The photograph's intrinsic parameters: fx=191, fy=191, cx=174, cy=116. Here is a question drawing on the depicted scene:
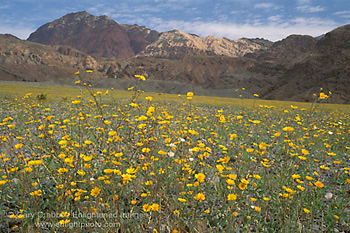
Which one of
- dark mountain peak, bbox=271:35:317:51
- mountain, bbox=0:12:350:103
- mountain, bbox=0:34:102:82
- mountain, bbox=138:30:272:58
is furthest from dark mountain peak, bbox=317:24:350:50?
mountain, bbox=0:34:102:82

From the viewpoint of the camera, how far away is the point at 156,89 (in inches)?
3775

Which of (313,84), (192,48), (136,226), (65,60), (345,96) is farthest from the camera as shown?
(192,48)

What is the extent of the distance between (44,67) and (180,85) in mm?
80582

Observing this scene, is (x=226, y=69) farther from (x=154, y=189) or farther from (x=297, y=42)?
(x=154, y=189)

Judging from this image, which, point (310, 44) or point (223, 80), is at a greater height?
point (310, 44)

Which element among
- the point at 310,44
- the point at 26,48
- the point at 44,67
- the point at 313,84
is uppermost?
the point at 310,44

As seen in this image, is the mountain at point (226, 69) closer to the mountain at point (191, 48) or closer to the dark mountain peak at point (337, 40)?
the dark mountain peak at point (337, 40)

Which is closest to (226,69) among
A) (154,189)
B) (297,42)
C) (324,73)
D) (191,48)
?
(324,73)

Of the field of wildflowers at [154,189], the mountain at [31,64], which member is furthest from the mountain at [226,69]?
the field of wildflowers at [154,189]

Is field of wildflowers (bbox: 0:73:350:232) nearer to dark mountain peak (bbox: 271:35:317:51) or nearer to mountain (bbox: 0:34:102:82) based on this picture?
mountain (bbox: 0:34:102:82)

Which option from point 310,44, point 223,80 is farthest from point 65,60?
point 310,44

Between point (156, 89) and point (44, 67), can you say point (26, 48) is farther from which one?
point (156, 89)

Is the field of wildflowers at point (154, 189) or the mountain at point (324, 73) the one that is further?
the mountain at point (324, 73)

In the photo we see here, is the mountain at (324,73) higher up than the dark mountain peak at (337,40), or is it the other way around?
the dark mountain peak at (337,40)
